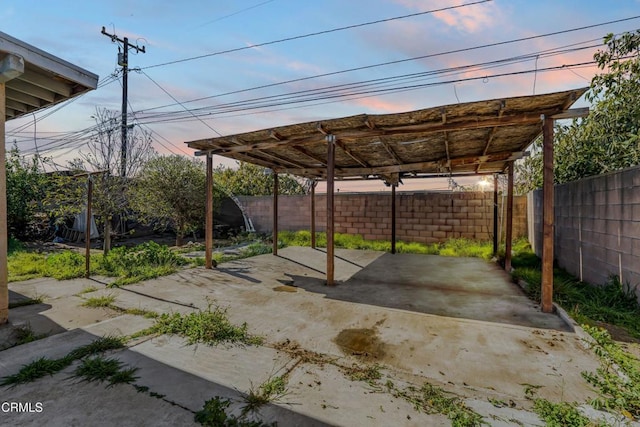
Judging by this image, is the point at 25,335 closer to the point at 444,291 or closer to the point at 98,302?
the point at 98,302

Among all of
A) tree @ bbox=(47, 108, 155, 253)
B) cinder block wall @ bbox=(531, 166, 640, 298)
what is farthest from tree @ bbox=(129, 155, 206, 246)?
cinder block wall @ bbox=(531, 166, 640, 298)

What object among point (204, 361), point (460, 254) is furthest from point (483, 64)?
point (204, 361)

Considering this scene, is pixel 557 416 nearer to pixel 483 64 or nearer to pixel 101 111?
pixel 483 64

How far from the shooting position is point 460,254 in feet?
25.7

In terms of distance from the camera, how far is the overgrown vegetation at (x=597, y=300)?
303 centimetres

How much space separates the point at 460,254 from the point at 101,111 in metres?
9.49

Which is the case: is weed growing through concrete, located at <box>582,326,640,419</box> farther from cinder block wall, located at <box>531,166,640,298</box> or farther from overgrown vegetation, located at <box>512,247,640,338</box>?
cinder block wall, located at <box>531,166,640,298</box>

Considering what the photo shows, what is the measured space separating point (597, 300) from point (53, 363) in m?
5.45

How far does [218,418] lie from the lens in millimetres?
1608

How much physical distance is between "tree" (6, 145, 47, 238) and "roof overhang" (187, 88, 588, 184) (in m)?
6.49

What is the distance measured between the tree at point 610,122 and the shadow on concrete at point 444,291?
2907 mm

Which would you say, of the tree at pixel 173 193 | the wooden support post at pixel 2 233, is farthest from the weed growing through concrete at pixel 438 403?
the tree at pixel 173 193

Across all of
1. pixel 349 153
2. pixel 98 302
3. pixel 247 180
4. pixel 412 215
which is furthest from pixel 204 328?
pixel 247 180

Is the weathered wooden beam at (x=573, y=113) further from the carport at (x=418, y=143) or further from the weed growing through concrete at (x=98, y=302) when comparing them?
the weed growing through concrete at (x=98, y=302)
